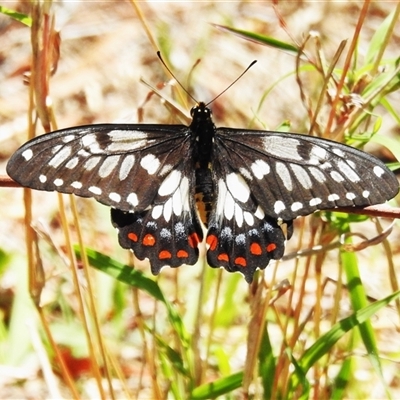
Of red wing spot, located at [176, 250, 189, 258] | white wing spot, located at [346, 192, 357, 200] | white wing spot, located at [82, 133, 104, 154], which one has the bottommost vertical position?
white wing spot, located at [346, 192, 357, 200]

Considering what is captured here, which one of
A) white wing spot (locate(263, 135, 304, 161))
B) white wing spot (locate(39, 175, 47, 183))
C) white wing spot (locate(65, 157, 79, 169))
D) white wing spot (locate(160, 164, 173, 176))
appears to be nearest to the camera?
white wing spot (locate(39, 175, 47, 183))

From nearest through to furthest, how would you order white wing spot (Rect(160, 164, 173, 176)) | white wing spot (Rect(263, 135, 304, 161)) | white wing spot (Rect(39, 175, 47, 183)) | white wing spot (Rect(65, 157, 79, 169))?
1. white wing spot (Rect(39, 175, 47, 183))
2. white wing spot (Rect(65, 157, 79, 169))
3. white wing spot (Rect(263, 135, 304, 161))
4. white wing spot (Rect(160, 164, 173, 176))

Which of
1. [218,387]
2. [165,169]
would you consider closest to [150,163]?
[165,169]

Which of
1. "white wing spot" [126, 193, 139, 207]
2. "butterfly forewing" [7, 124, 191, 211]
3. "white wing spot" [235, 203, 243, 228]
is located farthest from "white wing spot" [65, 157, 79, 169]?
"white wing spot" [235, 203, 243, 228]

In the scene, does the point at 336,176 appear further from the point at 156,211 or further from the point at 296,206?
the point at 156,211

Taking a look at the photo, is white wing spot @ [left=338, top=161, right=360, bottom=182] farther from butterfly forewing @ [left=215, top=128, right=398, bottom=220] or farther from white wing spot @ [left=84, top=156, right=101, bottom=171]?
white wing spot @ [left=84, top=156, right=101, bottom=171]

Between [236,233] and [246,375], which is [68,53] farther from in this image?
[246,375]

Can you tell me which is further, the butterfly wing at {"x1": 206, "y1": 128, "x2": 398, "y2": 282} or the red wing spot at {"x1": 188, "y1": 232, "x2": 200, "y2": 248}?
the red wing spot at {"x1": 188, "y1": 232, "x2": 200, "y2": 248}
